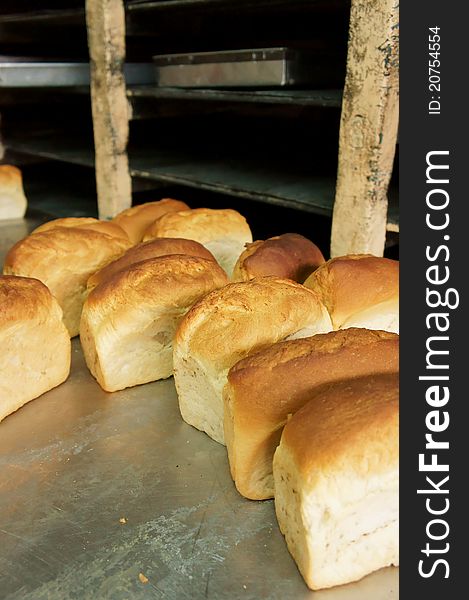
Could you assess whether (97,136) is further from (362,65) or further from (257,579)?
(257,579)

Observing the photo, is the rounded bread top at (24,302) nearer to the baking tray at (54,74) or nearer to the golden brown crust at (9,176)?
the baking tray at (54,74)

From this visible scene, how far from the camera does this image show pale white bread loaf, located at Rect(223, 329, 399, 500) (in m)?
1.02

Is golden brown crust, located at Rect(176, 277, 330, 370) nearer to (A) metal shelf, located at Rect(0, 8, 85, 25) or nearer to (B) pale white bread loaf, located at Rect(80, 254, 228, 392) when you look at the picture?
(B) pale white bread loaf, located at Rect(80, 254, 228, 392)

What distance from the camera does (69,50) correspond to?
11.2 feet

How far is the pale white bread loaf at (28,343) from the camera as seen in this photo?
1291 millimetres

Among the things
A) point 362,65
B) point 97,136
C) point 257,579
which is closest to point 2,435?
point 257,579

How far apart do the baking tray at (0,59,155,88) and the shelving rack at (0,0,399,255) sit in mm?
138

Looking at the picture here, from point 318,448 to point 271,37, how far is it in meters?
2.58

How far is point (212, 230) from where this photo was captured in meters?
1.84

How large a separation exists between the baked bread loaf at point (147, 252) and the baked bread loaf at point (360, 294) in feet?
1.26

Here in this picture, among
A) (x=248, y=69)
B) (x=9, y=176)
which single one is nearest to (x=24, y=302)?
(x=248, y=69)

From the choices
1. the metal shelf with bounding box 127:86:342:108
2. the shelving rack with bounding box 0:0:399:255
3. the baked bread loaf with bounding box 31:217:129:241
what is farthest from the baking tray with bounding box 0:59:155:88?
the baked bread loaf with bounding box 31:217:129:241

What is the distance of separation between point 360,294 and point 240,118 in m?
2.20

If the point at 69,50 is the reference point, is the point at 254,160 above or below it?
below
